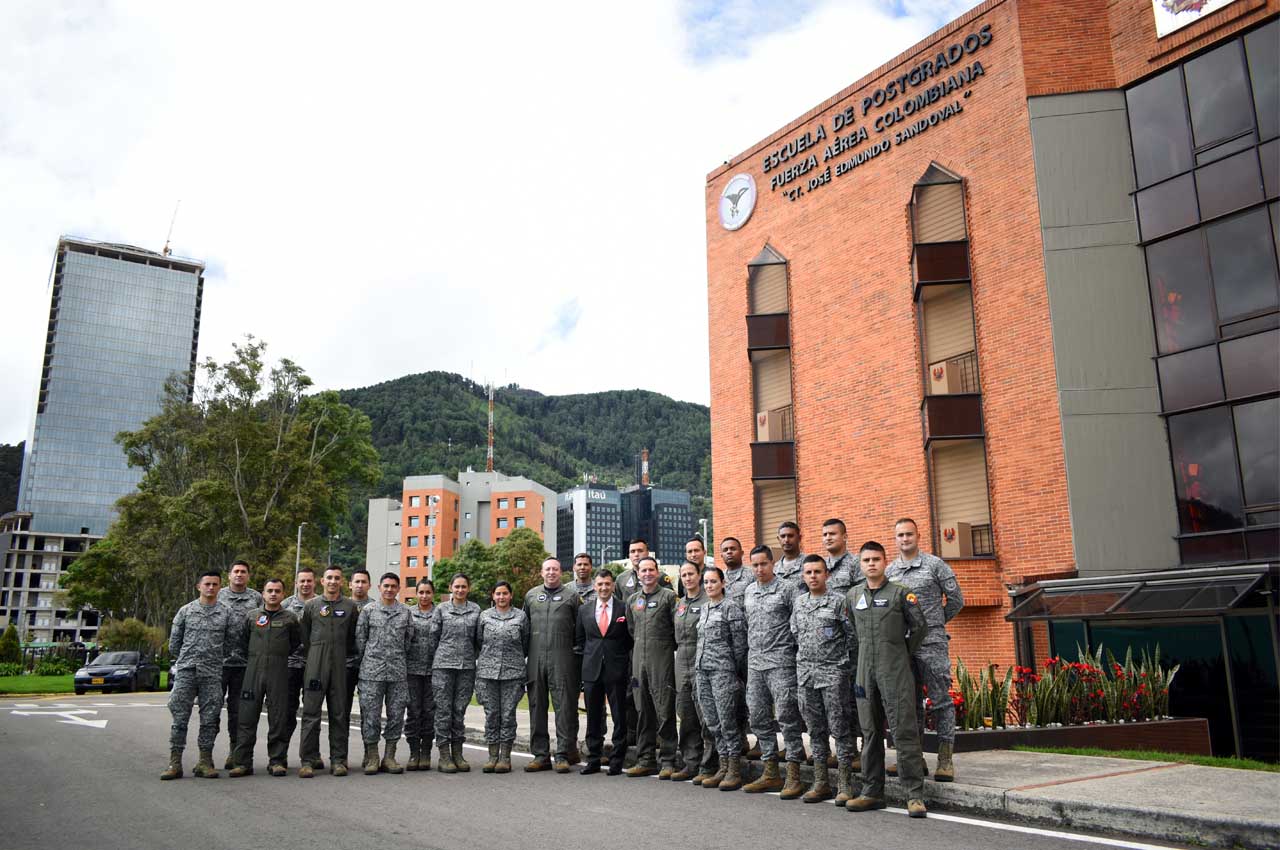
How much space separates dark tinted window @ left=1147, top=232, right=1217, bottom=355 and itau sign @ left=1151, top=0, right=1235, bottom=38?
13.5ft

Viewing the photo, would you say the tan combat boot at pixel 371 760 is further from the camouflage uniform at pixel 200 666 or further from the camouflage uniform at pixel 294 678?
the camouflage uniform at pixel 200 666

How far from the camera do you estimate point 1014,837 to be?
6.02 metres

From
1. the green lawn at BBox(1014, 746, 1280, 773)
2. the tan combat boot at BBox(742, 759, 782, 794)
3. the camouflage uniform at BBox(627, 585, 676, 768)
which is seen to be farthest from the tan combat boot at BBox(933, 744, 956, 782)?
the camouflage uniform at BBox(627, 585, 676, 768)

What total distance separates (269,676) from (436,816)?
360cm

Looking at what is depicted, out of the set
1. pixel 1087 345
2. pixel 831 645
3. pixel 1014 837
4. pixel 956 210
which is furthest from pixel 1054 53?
pixel 1014 837

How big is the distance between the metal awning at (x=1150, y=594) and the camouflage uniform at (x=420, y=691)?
9.83 meters

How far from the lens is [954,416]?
62.2 ft

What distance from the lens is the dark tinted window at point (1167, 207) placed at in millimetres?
16953

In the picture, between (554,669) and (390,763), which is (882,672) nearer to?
(554,669)

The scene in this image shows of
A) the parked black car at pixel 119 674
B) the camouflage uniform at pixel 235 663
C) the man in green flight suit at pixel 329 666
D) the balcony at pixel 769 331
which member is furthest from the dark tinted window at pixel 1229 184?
the parked black car at pixel 119 674

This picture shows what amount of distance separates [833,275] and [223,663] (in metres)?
16.7

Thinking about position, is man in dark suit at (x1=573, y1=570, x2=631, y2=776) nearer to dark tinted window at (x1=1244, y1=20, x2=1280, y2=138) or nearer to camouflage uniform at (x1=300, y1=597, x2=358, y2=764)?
camouflage uniform at (x1=300, y1=597, x2=358, y2=764)

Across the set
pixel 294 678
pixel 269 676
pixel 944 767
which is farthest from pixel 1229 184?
pixel 269 676

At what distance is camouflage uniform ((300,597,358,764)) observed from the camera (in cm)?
944
